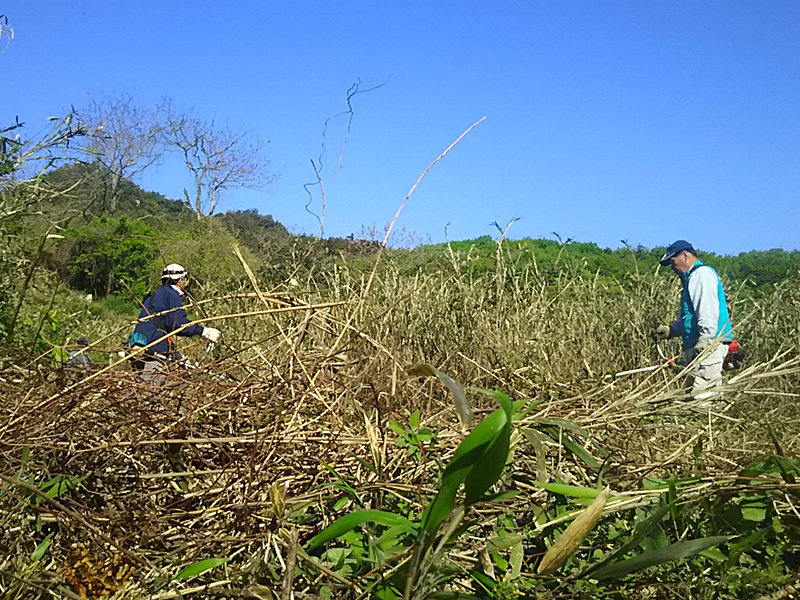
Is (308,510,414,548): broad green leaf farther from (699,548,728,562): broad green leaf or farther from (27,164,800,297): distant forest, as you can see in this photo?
(27,164,800,297): distant forest

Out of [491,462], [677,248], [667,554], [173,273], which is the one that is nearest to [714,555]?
[667,554]

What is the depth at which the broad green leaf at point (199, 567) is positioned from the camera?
54.7 inches

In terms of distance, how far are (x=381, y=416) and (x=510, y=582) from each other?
2.84ft

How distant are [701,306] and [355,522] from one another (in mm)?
5039

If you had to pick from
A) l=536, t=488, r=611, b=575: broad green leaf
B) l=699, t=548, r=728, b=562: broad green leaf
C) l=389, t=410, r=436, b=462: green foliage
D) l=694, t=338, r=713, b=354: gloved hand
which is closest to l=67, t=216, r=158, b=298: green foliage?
l=694, t=338, r=713, b=354: gloved hand

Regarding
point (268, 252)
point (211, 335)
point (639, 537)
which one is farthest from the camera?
point (268, 252)

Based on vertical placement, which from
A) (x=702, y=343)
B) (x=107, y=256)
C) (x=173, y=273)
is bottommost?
(x=702, y=343)

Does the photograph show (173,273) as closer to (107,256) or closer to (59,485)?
(59,485)

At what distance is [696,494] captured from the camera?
4.80 ft

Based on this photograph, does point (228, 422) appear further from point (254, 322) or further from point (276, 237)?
point (276, 237)

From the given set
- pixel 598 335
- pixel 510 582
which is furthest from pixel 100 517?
pixel 598 335

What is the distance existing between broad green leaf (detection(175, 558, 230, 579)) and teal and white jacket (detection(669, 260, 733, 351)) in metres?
4.90

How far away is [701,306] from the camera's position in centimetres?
555

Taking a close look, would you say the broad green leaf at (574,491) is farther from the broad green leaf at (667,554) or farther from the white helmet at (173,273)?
the white helmet at (173,273)
